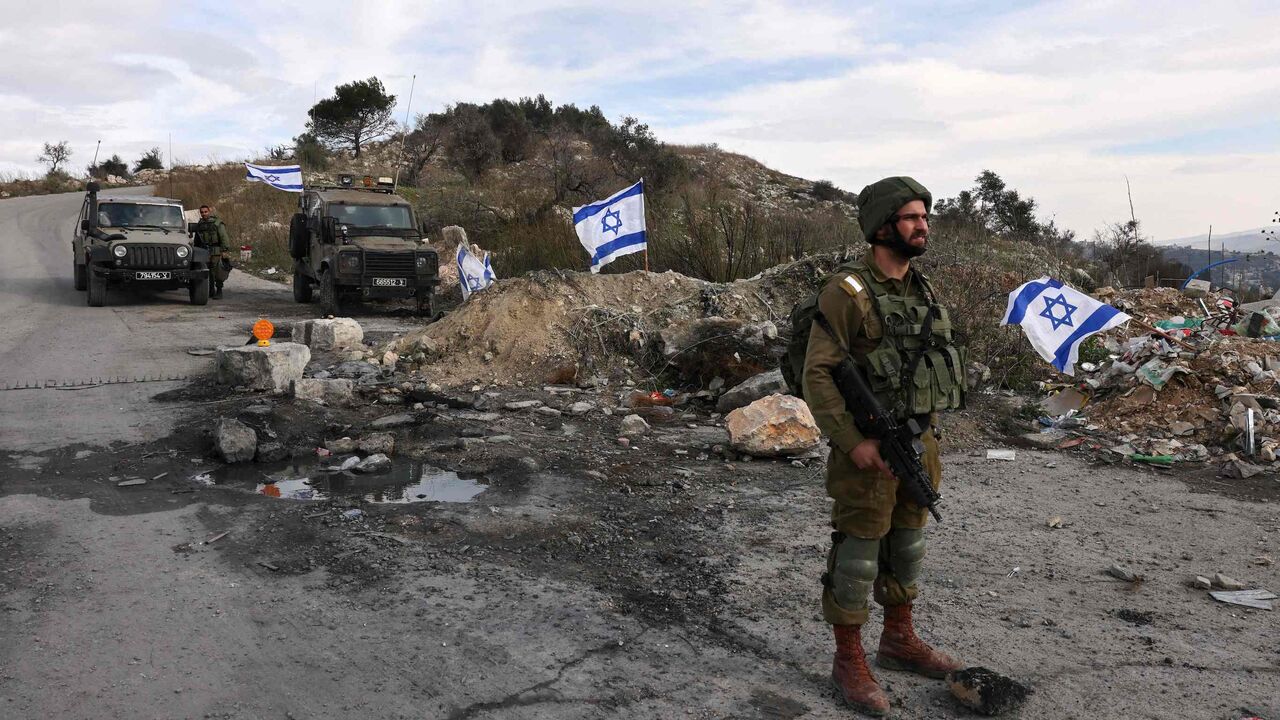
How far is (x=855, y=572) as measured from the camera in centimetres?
313

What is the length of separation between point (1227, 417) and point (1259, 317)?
2.76 meters

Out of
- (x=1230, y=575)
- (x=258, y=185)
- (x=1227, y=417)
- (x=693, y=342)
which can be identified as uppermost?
(x=258, y=185)

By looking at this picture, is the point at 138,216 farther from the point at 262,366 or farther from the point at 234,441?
the point at 234,441

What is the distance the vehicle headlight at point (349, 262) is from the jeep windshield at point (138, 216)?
3822 millimetres

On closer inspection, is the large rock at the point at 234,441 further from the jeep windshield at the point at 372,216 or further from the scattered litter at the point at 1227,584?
the jeep windshield at the point at 372,216

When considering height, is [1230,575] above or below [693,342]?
below

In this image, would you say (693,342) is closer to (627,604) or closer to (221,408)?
(221,408)

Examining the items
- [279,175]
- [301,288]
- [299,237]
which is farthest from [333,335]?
[279,175]

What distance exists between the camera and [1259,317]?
9211 mm

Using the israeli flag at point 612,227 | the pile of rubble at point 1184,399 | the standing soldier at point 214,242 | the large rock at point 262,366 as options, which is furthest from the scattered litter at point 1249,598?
the standing soldier at point 214,242

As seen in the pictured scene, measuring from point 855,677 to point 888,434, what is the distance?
2.80 ft

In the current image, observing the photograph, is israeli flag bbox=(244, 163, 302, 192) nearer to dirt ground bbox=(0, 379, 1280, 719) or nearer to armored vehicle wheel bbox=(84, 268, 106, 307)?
armored vehicle wheel bbox=(84, 268, 106, 307)

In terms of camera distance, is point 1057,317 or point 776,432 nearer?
point 776,432

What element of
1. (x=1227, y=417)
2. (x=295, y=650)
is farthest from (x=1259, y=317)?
(x=295, y=650)
